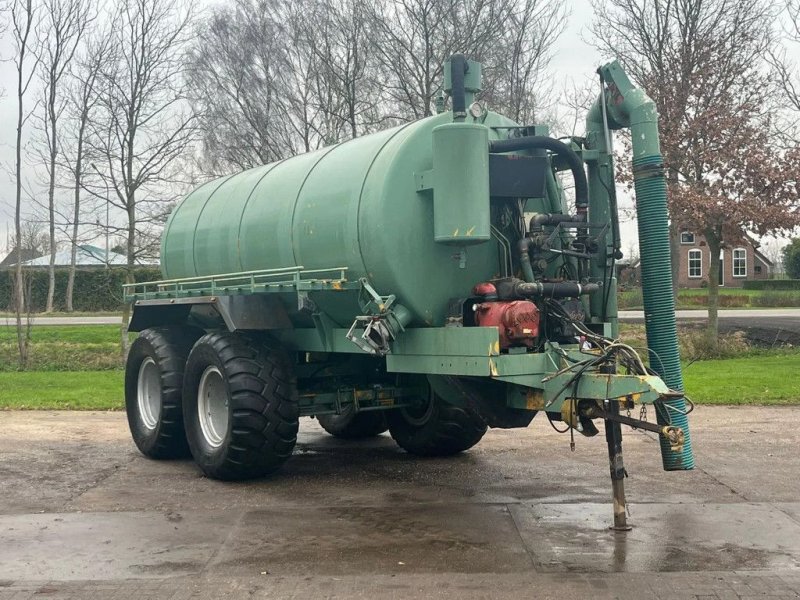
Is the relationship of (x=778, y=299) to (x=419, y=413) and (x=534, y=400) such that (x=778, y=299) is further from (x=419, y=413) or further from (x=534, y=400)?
(x=534, y=400)

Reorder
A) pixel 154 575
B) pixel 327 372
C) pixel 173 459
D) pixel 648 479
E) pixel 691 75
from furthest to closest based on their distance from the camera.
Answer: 1. pixel 691 75
2. pixel 173 459
3. pixel 327 372
4. pixel 648 479
5. pixel 154 575

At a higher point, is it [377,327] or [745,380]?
[377,327]

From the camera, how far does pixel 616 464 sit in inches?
259

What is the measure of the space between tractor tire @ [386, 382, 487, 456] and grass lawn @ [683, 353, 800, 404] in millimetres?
5244

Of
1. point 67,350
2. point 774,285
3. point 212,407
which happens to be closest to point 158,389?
point 212,407

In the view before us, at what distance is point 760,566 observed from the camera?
5926mm

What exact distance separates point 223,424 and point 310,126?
1622 cm

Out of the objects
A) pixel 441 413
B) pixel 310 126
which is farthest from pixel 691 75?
pixel 441 413

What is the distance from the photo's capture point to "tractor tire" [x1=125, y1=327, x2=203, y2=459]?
9680mm

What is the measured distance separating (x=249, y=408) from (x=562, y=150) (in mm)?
3408

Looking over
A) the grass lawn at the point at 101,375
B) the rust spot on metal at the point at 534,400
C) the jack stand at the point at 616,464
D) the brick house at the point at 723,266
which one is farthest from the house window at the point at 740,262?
the jack stand at the point at 616,464

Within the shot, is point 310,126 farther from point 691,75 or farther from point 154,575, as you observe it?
point 154,575

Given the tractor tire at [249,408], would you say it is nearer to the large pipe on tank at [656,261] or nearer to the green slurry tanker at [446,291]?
the green slurry tanker at [446,291]

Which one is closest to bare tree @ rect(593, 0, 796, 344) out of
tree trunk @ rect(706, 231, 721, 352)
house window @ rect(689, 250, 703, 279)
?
tree trunk @ rect(706, 231, 721, 352)
